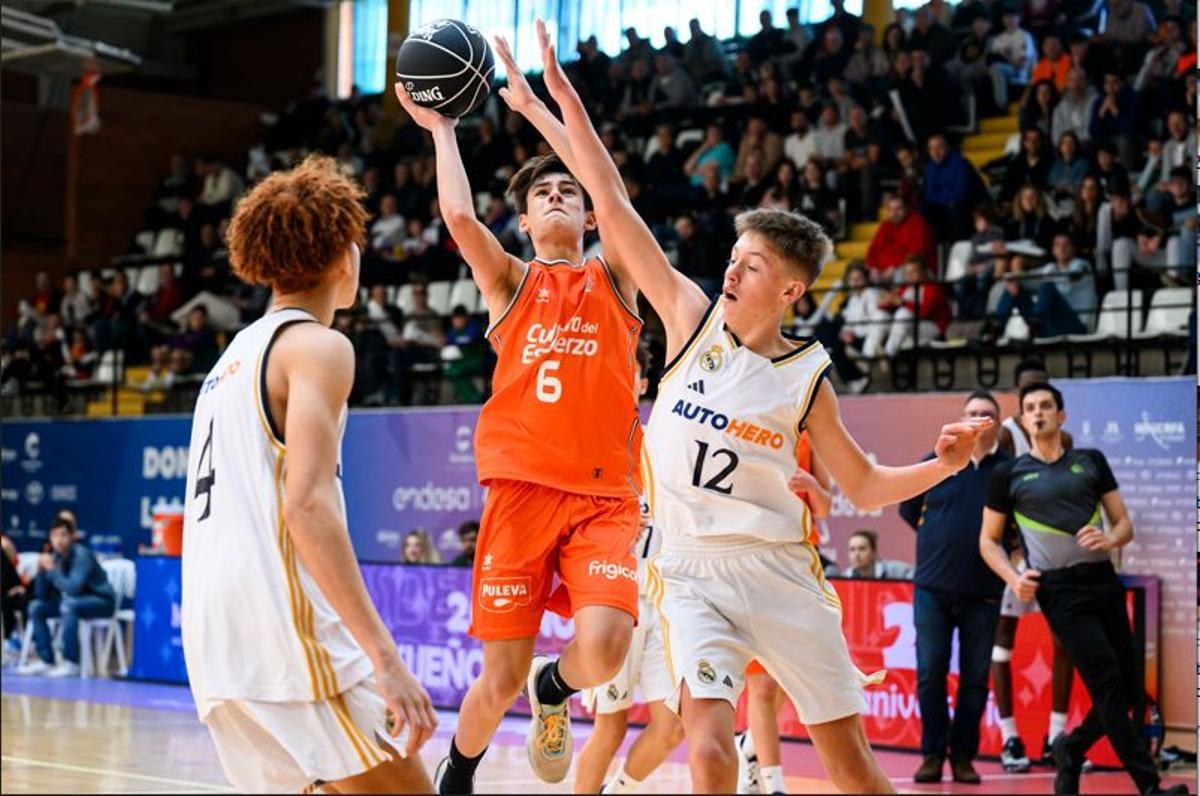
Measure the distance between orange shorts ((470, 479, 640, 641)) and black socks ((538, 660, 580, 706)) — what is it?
0.97 feet

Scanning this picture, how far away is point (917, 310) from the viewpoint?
44.4 feet

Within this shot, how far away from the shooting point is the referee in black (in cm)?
856

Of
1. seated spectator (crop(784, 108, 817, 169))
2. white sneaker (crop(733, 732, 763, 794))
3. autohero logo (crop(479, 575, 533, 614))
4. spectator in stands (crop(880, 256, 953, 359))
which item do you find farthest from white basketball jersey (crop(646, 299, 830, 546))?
seated spectator (crop(784, 108, 817, 169))

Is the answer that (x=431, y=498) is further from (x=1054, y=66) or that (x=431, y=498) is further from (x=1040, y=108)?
(x=1054, y=66)

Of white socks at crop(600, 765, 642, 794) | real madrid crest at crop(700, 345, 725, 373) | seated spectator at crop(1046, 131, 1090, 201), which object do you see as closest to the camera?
real madrid crest at crop(700, 345, 725, 373)

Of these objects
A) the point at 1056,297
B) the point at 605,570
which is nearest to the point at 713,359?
the point at 605,570

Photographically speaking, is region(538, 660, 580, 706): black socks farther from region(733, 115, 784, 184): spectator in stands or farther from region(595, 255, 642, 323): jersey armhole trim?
region(733, 115, 784, 184): spectator in stands

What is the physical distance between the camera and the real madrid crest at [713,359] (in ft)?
18.3

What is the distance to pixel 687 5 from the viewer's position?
Result: 22.7m

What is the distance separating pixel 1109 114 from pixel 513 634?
10.8 m

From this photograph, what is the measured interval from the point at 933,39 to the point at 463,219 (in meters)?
12.4

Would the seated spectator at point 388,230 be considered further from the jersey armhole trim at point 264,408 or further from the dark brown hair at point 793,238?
the jersey armhole trim at point 264,408

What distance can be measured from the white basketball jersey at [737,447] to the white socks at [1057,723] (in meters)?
5.08

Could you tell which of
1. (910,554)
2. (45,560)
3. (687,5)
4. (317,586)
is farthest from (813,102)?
(317,586)
